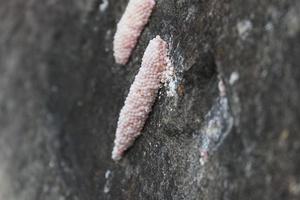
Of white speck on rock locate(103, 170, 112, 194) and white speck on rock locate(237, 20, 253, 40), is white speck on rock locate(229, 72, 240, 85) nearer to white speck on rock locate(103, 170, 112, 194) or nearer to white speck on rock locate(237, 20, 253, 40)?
white speck on rock locate(237, 20, 253, 40)

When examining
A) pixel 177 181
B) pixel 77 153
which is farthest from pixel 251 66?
pixel 77 153

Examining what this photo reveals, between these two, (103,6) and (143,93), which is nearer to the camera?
(143,93)

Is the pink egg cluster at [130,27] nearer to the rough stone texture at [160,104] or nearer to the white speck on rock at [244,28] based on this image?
the rough stone texture at [160,104]

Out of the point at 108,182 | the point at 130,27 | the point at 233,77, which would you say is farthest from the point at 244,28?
the point at 108,182

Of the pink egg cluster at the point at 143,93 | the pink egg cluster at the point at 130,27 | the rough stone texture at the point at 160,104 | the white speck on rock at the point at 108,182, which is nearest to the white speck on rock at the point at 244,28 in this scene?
the rough stone texture at the point at 160,104

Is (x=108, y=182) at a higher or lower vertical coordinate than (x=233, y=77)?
lower

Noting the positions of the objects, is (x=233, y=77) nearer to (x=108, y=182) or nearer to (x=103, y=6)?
(x=108, y=182)
